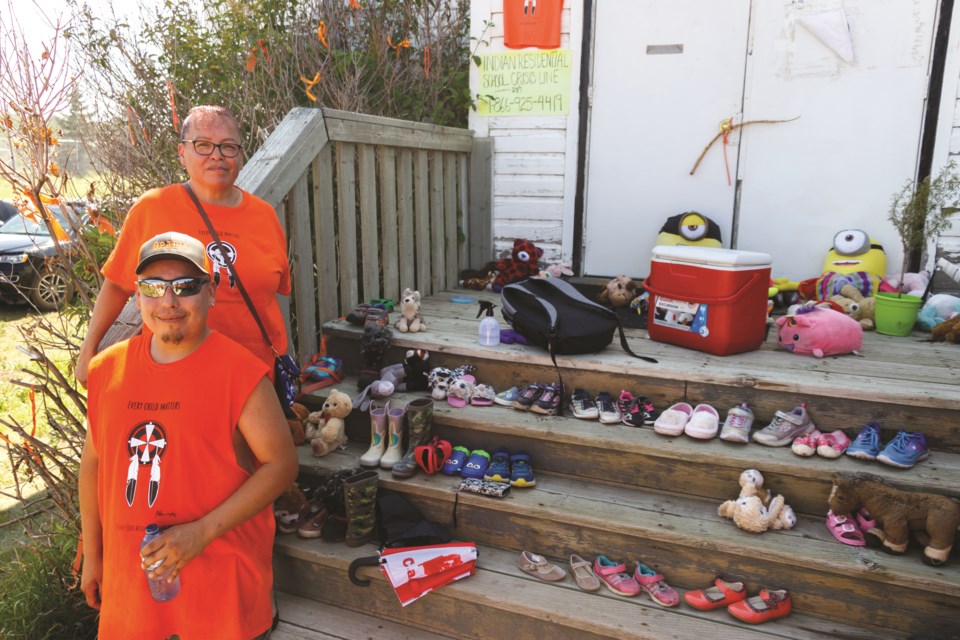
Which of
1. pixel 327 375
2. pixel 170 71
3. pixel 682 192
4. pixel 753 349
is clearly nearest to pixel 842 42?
pixel 682 192

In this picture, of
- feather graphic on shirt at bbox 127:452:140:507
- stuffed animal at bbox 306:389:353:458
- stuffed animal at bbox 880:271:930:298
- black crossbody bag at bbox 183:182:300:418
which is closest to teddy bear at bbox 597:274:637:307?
stuffed animal at bbox 880:271:930:298

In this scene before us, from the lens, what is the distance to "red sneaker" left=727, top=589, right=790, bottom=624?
219 cm

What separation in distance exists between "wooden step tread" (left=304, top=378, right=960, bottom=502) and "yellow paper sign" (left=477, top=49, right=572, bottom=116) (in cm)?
276

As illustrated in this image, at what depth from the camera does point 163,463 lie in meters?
1.76

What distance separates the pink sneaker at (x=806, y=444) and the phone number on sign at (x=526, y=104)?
10.3 feet

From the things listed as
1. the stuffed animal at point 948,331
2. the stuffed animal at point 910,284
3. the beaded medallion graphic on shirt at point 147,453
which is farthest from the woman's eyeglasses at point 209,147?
the stuffed animal at point 910,284

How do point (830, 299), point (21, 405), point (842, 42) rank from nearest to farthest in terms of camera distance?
point (830, 299) < point (842, 42) < point (21, 405)

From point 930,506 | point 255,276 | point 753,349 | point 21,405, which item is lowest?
point 21,405

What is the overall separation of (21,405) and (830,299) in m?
5.93

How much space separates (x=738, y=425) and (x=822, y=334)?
84cm

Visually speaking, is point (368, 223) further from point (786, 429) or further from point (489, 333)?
point (786, 429)

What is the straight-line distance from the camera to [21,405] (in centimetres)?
507

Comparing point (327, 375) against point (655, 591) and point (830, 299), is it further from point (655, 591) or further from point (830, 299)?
point (830, 299)

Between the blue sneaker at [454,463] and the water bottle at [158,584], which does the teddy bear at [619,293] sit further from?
the water bottle at [158,584]
